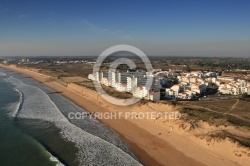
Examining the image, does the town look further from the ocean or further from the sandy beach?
the ocean

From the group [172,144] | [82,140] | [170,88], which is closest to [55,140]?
[82,140]

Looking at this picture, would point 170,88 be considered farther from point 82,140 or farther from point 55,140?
point 55,140

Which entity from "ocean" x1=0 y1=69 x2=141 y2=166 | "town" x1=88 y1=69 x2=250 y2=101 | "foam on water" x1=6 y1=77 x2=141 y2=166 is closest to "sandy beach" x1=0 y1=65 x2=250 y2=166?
"ocean" x1=0 y1=69 x2=141 y2=166

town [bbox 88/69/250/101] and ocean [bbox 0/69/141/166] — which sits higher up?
town [bbox 88/69/250/101]

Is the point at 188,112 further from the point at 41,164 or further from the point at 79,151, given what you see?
the point at 41,164

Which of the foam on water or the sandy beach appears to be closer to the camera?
the sandy beach

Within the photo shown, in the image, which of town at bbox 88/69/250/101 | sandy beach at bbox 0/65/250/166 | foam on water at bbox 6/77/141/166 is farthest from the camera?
town at bbox 88/69/250/101
